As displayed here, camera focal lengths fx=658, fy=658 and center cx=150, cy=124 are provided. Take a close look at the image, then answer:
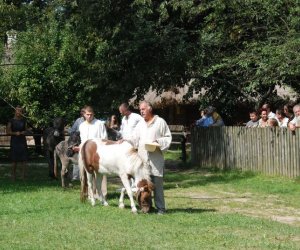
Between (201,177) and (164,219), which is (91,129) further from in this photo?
(201,177)

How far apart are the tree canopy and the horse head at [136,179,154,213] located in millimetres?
7782

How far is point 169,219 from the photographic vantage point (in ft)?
35.2

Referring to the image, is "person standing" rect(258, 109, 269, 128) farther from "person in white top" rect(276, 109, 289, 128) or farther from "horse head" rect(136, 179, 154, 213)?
"horse head" rect(136, 179, 154, 213)

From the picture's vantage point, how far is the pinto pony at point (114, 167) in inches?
447

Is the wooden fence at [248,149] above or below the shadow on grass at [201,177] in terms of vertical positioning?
above

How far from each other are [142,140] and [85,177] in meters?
2.03

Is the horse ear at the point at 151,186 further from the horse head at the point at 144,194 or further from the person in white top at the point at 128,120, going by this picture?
→ the person in white top at the point at 128,120

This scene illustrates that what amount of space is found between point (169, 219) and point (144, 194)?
724mm

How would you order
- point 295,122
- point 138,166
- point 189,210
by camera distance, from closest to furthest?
point 138,166 → point 189,210 → point 295,122

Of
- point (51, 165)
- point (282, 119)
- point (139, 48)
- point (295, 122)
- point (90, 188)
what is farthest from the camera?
point (139, 48)

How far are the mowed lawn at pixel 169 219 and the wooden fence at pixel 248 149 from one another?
1.81ft

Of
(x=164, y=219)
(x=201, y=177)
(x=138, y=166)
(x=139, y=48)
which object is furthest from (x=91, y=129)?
(x=139, y=48)

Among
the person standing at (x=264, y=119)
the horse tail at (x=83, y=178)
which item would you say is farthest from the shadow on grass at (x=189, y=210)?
the person standing at (x=264, y=119)

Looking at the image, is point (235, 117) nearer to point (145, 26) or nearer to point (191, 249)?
point (145, 26)
